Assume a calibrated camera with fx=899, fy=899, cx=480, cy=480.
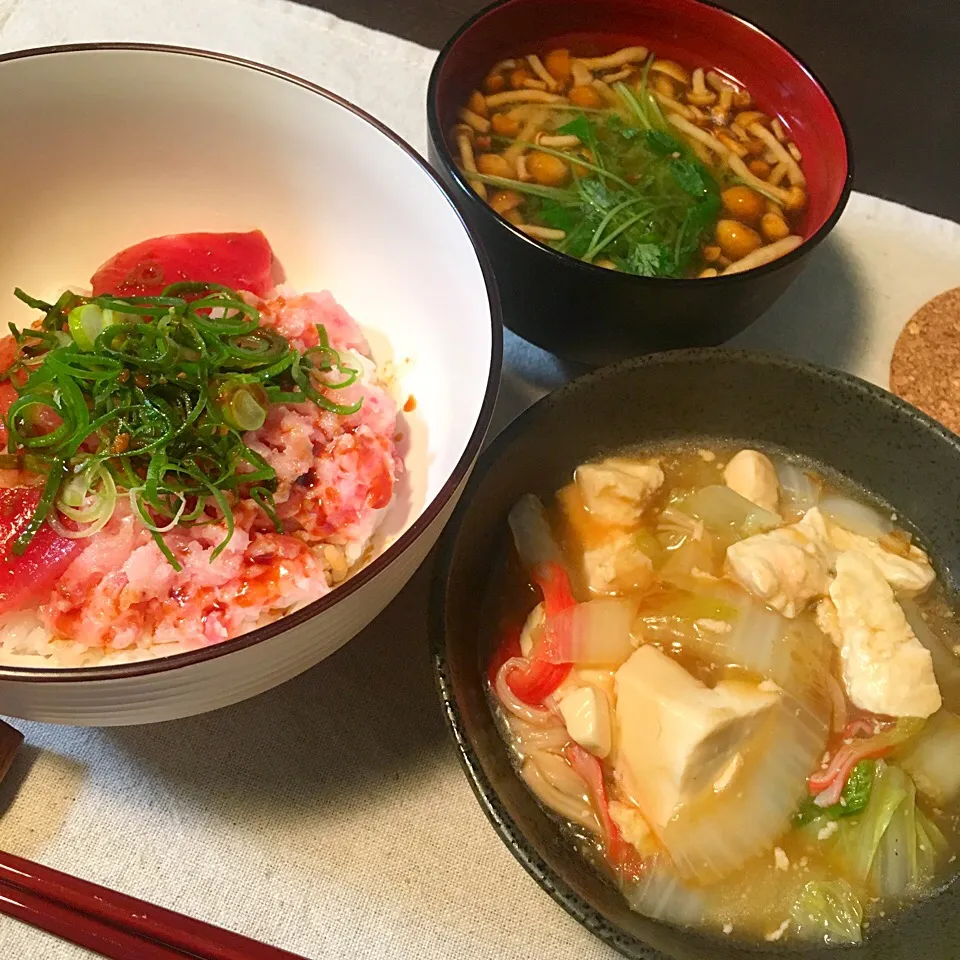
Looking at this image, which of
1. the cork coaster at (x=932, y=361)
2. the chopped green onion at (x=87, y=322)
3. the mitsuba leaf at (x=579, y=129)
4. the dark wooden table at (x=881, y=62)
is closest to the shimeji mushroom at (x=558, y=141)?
the mitsuba leaf at (x=579, y=129)

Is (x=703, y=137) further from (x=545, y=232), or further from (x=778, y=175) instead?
(x=545, y=232)

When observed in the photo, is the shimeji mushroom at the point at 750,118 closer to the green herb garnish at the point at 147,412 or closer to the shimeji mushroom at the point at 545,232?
the shimeji mushroom at the point at 545,232

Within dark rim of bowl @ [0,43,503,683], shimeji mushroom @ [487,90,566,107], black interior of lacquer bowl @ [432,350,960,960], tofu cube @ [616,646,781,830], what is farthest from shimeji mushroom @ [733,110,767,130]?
tofu cube @ [616,646,781,830]

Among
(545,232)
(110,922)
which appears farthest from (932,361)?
(110,922)

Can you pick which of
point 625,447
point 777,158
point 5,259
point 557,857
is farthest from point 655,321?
point 5,259

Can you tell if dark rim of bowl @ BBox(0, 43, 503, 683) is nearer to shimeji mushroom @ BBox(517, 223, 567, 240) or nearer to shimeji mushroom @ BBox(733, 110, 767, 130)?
shimeji mushroom @ BBox(517, 223, 567, 240)
